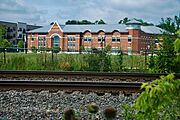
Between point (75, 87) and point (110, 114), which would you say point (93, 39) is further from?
point (110, 114)

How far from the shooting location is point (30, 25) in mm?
132250

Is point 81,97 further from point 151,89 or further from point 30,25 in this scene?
point 30,25

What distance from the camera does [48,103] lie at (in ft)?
28.9

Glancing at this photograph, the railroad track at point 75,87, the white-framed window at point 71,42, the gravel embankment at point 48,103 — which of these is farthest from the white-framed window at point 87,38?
the gravel embankment at point 48,103

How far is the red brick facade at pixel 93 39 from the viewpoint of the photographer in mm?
78444

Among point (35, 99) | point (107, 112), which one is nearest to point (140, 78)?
point (35, 99)

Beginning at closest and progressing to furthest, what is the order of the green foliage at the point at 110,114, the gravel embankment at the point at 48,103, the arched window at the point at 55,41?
the green foliage at the point at 110,114, the gravel embankment at the point at 48,103, the arched window at the point at 55,41

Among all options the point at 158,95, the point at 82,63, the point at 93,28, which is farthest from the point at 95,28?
the point at 158,95

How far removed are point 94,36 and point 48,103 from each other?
244ft

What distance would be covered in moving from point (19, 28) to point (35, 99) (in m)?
114

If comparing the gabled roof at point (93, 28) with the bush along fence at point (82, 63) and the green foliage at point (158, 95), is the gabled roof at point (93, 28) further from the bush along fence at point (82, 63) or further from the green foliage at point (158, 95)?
the green foliage at point (158, 95)

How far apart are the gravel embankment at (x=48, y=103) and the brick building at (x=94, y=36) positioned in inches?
2519

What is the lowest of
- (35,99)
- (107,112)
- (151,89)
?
(35,99)


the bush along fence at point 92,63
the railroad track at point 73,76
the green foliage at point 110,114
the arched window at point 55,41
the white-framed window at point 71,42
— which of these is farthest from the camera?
the arched window at point 55,41
